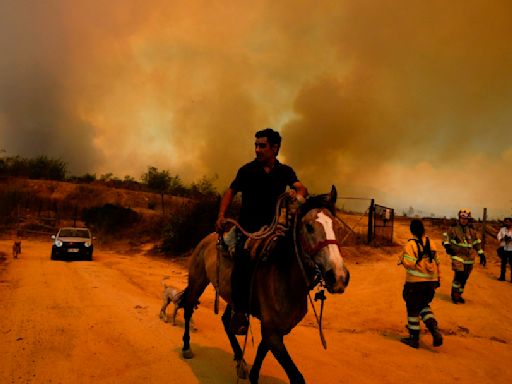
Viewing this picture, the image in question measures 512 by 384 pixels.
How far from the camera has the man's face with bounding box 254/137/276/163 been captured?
427 cm

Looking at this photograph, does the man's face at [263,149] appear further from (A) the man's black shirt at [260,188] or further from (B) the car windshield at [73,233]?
(B) the car windshield at [73,233]

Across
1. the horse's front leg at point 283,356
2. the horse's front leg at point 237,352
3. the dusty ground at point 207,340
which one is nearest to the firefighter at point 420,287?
the dusty ground at point 207,340

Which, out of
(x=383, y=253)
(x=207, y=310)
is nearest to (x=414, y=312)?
(x=207, y=310)

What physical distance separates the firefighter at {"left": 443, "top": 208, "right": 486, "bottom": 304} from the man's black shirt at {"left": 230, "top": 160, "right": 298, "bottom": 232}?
7.73 m

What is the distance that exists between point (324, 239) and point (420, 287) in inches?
188

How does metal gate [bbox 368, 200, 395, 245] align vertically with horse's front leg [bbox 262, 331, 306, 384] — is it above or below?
above

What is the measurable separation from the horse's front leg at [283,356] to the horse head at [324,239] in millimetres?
990

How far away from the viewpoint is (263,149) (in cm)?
427

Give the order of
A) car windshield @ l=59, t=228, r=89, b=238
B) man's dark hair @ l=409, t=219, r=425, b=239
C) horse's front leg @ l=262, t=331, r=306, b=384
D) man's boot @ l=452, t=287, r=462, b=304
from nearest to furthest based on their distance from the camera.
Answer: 1. horse's front leg @ l=262, t=331, r=306, b=384
2. man's dark hair @ l=409, t=219, r=425, b=239
3. man's boot @ l=452, t=287, r=462, b=304
4. car windshield @ l=59, t=228, r=89, b=238

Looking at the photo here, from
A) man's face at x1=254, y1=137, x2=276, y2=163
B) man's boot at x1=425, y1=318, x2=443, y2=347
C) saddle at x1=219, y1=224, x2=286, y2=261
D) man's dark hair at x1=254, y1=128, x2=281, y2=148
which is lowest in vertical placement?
man's boot at x1=425, y1=318, x2=443, y2=347

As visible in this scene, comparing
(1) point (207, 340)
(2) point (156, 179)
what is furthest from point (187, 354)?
(2) point (156, 179)

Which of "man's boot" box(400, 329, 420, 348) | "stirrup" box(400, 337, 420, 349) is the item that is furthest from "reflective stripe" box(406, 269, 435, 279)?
"stirrup" box(400, 337, 420, 349)

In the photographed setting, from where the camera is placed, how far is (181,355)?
228 inches

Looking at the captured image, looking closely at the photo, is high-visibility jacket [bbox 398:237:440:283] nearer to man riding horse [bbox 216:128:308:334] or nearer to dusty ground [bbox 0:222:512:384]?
dusty ground [bbox 0:222:512:384]
